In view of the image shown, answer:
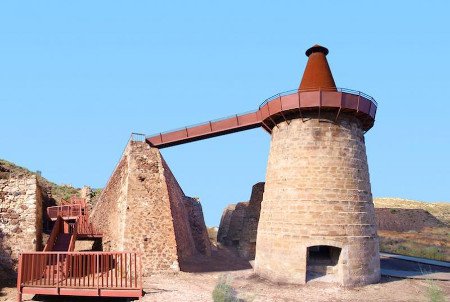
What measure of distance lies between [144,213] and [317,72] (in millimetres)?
11349

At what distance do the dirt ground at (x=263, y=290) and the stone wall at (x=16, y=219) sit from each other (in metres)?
1.27

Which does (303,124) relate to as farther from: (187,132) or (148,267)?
(148,267)

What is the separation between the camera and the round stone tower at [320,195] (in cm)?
1455

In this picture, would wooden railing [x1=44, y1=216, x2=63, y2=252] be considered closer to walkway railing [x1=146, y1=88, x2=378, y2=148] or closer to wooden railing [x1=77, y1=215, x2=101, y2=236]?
wooden railing [x1=77, y1=215, x2=101, y2=236]

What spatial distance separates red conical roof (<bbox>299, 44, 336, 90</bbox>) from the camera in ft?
54.3

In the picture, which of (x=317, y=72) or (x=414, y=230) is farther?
(x=414, y=230)

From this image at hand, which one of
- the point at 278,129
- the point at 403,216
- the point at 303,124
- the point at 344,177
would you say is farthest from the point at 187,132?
the point at 403,216

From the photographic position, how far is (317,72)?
16.8 meters

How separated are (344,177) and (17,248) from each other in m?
14.2

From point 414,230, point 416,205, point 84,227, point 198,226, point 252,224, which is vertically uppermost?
point 416,205

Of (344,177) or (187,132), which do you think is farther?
(187,132)

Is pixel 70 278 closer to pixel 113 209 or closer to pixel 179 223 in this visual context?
pixel 113 209

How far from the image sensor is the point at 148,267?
17.1 m

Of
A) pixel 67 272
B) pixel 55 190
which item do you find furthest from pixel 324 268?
pixel 55 190
